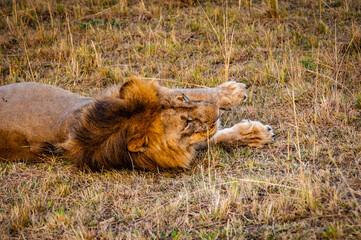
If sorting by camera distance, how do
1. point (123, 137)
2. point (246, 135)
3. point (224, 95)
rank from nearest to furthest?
point (123, 137) < point (246, 135) < point (224, 95)

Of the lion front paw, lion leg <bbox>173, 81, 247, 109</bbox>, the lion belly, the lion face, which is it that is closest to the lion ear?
the lion face

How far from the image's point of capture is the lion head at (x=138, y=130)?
117 inches

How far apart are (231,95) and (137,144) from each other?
130cm

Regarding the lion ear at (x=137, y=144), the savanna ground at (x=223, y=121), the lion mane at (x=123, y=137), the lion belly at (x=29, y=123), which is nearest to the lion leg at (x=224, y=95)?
the savanna ground at (x=223, y=121)

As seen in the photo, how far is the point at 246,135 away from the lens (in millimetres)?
3352

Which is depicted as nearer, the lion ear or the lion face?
the lion ear

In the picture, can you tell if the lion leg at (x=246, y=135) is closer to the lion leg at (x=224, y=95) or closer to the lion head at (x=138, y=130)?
the lion head at (x=138, y=130)

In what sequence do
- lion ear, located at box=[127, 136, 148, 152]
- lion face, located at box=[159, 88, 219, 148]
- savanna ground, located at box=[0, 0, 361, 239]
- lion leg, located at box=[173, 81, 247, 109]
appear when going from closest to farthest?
savanna ground, located at box=[0, 0, 361, 239] < lion ear, located at box=[127, 136, 148, 152] < lion face, located at box=[159, 88, 219, 148] < lion leg, located at box=[173, 81, 247, 109]

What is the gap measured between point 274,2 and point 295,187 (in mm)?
4150

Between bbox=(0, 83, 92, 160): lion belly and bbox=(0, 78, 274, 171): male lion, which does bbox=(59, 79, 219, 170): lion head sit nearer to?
bbox=(0, 78, 274, 171): male lion

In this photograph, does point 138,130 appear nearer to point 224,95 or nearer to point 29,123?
point 29,123

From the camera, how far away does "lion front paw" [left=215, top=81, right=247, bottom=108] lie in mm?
3807

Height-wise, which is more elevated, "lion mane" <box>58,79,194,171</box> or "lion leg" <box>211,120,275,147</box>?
"lion mane" <box>58,79,194,171</box>

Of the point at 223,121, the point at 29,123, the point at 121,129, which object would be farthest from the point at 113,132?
the point at 223,121
